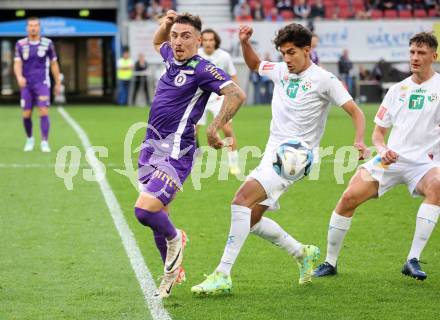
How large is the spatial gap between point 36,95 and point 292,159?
33.5ft

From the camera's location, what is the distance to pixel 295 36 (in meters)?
Answer: 6.84

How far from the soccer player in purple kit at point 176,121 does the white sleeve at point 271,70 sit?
Result: 25.9 inches

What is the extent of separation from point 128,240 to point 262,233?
2020 millimetres

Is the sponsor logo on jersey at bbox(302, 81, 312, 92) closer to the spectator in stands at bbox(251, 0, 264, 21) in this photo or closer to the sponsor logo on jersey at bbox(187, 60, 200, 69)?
the sponsor logo on jersey at bbox(187, 60, 200, 69)

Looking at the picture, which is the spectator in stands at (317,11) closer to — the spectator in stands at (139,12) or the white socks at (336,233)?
the spectator in stands at (139,12)

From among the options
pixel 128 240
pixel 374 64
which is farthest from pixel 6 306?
pixel 374 64

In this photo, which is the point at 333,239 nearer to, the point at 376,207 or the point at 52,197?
the point at 376,207

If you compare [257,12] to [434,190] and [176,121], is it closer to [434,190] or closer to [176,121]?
[434,190]

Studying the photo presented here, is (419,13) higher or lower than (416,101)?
lower

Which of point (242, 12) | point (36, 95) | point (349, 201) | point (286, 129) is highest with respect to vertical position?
point (286, 129)

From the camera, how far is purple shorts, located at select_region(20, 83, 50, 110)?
16141 millimetres

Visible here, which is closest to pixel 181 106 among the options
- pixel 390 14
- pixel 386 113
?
pixel 386 113

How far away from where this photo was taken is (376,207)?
36.0ft

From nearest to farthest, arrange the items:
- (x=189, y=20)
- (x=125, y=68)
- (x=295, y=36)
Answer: (x=189, y=20)
(x=295, y=36)
(x=125, y=68)
